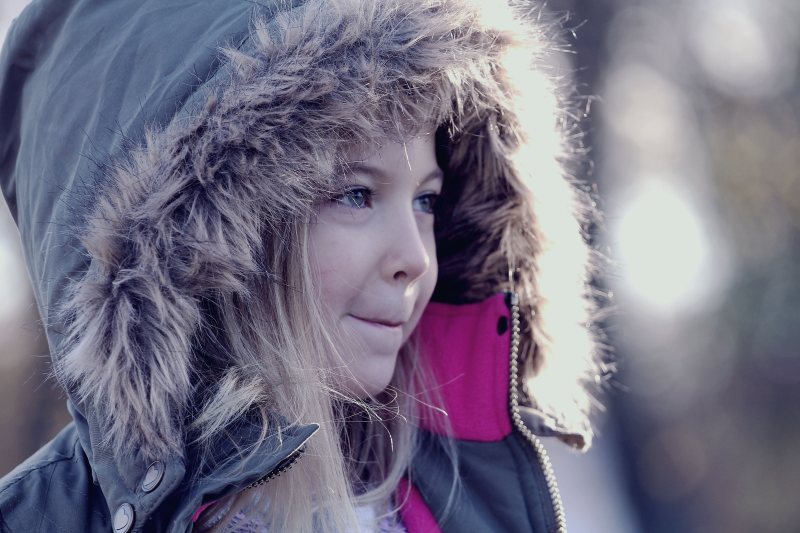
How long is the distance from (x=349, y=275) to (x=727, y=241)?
455cm

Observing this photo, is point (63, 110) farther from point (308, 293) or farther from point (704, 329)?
point (704, 329)

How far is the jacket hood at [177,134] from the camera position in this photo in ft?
3.71

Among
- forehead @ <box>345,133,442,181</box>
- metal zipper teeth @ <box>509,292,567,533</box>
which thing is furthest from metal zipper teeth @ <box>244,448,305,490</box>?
metal zipper teeth @ <box>509,292,567,533</box>

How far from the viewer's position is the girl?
113 centimetres

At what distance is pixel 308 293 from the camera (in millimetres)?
1283

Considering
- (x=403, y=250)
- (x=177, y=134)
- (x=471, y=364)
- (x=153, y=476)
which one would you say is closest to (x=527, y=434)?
(x=471, y=364)

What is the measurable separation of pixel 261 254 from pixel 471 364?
58 centimetres

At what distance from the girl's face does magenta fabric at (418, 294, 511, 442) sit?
0.28 metres

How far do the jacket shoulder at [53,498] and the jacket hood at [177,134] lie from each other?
11 centimetres

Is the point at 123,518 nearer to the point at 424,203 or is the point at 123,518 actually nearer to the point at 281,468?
the point at 281,468

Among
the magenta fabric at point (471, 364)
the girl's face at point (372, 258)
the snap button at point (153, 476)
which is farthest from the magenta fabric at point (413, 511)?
the snap button at point (153, 476)

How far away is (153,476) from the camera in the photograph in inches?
42.3

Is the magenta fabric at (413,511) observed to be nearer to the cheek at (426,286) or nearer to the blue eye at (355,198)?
the cheek at (426,286)

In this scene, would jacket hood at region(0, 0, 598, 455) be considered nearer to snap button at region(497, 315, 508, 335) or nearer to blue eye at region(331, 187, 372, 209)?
blue eye at region(331, 187, 372, 209)
